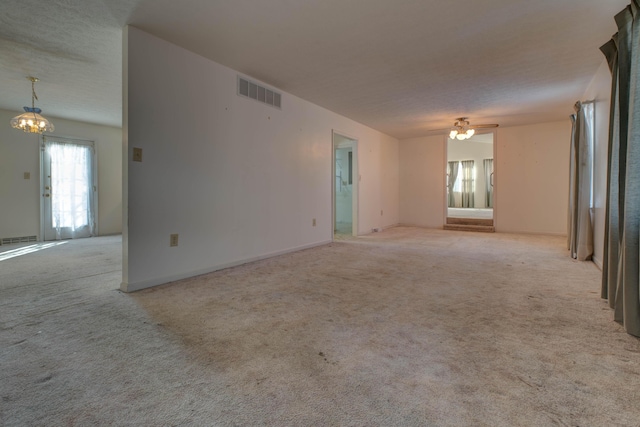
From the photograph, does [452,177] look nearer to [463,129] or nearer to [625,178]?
[463,129]

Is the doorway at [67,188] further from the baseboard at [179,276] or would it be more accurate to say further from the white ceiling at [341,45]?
the baseboard at [179,276]

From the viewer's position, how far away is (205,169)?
11.3 feet

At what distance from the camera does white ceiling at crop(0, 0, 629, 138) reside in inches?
96.7

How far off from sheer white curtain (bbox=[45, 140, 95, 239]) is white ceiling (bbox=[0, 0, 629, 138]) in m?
1.30

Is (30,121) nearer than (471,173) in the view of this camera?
Yes

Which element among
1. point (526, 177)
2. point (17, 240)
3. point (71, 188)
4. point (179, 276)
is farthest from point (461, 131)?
point (17, 240)

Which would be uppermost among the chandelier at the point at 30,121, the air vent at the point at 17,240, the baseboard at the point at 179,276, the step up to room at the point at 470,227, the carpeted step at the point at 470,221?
the chandelier at the point at 30,121

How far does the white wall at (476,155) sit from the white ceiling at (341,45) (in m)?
8.89

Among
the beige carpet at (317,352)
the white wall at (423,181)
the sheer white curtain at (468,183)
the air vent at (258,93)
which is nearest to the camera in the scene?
the beige carpet at (317,352)

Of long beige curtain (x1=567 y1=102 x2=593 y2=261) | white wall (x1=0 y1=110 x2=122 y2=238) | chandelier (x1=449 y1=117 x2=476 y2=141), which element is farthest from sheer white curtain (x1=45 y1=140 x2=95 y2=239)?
long beige curtain (x1=567 y1=102 x2=593 y2=261)

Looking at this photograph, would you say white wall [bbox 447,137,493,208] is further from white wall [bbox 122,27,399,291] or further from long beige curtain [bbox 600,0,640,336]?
long beige curtain [bbox 600,0,640,336]

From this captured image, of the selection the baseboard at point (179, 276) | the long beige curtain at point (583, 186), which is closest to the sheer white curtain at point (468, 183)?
the long beige curtain at point (583, 186)

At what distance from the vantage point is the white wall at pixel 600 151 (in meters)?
3.29

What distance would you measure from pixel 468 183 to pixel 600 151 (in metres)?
10.9
